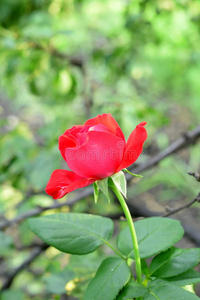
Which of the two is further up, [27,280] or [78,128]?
[78,128]

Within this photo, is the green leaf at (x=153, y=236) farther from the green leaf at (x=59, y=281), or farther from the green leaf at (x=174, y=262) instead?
the green leaf at (x=59, y=281)

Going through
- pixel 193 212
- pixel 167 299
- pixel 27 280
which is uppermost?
pixel 167 299

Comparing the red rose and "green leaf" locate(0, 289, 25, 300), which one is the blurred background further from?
the red rose

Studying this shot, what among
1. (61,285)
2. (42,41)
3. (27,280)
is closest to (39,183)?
(61,285)

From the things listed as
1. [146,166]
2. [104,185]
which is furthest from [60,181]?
[146,166]

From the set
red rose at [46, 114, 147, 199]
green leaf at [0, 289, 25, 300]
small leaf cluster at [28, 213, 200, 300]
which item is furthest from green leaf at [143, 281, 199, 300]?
green leaf at [0, 289, 25, 300]

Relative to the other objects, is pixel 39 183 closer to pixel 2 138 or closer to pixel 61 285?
pixel 2 138

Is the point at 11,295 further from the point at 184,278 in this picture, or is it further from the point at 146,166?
the point at 184,278
